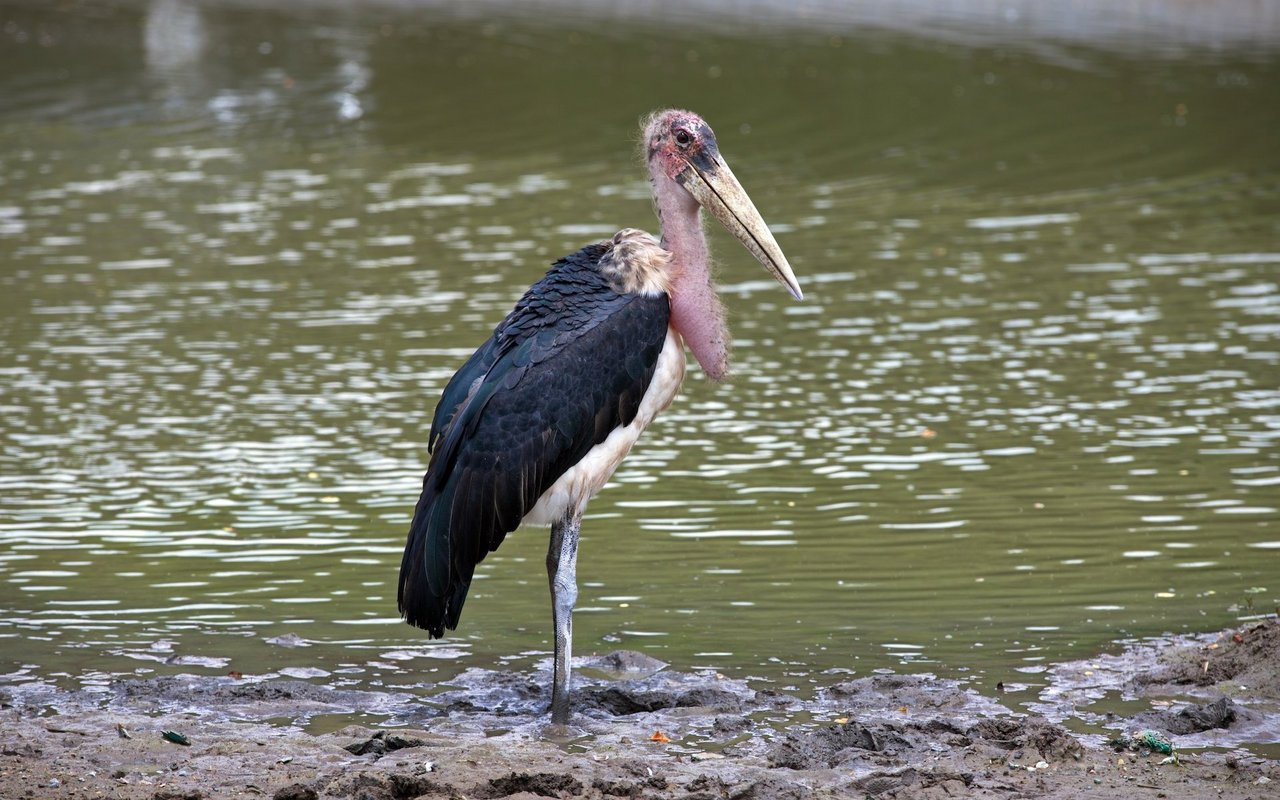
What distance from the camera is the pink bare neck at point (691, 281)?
7.04m

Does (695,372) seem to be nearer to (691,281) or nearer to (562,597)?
(691,281)

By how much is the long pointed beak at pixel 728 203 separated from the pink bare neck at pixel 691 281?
0.19ft

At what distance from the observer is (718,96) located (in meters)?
Answer: 24.6

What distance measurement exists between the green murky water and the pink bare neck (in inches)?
52.1

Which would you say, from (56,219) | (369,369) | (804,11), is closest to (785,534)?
(369,369)

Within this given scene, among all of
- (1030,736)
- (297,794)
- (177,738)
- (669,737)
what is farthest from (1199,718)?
(177,738)

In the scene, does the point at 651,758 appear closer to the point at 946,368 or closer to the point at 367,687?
the point at 367,687

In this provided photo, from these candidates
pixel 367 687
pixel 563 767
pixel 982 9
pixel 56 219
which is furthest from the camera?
pixel 982 9

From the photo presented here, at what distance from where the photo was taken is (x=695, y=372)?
1262cm

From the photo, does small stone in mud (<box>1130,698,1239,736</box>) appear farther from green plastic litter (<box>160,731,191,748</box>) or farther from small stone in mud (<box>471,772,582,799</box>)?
green plastic litter (<box>160,731,191,748</box>)

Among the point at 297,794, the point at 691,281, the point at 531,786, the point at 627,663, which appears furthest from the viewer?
the point at 627,663

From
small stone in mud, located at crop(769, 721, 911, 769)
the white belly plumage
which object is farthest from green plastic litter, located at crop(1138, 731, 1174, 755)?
the white belly plumage

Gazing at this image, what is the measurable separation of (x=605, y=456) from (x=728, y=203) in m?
1.13

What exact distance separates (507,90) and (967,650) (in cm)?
1873
